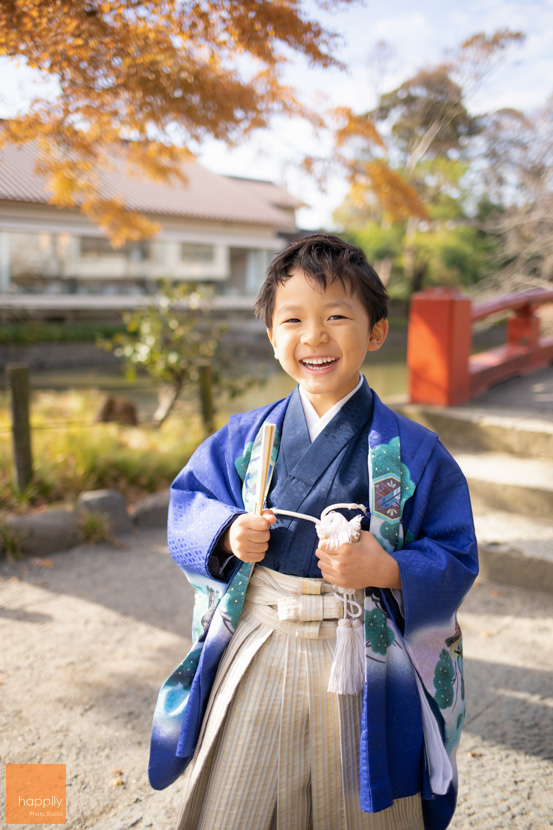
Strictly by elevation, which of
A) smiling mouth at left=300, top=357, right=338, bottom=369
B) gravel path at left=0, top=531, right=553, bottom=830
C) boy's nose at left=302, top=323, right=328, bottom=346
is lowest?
gravel path at left=0, top=531, right=553, bottom=830

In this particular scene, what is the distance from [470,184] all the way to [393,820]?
20931 millimetres

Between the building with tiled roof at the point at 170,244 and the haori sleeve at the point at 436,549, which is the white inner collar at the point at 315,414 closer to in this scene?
the haori sleeve at the point at 436,549

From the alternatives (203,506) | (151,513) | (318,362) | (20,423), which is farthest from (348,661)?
(20,423)

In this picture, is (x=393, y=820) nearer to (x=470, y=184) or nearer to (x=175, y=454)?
(x=175, y=454)

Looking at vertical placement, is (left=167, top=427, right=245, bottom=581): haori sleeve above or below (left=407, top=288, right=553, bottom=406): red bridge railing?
below

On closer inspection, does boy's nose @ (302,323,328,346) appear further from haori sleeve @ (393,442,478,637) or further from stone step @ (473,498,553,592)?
stone step @ (473,498,553,592)

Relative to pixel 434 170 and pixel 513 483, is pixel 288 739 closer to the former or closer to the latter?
pixel 513 483

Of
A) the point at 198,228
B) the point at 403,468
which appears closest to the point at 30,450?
the point at 403,468

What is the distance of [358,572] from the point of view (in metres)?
1.24

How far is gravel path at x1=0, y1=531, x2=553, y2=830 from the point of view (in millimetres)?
1888

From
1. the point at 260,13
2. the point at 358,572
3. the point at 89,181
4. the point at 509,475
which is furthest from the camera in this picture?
the point at 89,181

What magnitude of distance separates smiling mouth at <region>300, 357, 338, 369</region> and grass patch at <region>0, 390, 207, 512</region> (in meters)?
3.25

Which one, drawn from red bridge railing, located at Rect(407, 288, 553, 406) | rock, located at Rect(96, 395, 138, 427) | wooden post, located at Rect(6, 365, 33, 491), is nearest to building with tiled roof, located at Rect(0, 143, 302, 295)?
rock, located at Rect(96, 395, 138, 427)

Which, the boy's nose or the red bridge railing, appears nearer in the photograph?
the boy's nose
